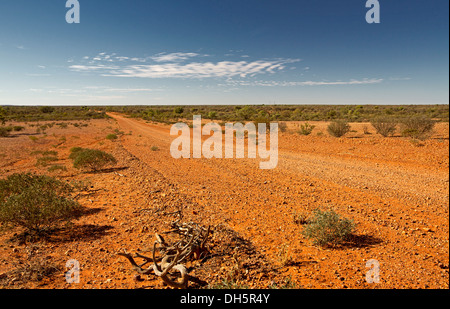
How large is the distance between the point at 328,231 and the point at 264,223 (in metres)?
1.22

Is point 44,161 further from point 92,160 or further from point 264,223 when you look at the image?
point 264,223

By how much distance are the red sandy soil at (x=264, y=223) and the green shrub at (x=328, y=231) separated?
5.2 inches

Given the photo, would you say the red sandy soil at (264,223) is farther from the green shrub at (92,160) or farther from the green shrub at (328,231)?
the green shrub at (92,160)

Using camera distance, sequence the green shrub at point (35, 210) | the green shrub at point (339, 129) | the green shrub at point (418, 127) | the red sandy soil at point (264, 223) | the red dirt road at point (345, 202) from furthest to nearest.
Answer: the green shrub at point (339, 129), the green shrub at point (418, 127), the green shrub at point (35, 210), the red dirt road at point (345, 202), the red sandy soil at point (264, 223)

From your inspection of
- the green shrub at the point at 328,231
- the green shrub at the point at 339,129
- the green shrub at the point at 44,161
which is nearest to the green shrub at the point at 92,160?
the green shrub at the point at 44,161

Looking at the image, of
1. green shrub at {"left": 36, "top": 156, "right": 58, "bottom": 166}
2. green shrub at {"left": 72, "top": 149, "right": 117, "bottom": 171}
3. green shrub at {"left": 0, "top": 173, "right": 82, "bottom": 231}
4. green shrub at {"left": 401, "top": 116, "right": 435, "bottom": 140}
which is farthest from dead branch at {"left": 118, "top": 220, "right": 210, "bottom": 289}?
green shrub at {"left": 401, "top": 116, "right": 435, "bottom": 140}

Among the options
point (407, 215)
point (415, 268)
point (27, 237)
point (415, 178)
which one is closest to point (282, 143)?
point (415, 178)

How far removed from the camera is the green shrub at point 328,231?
3.98 metres

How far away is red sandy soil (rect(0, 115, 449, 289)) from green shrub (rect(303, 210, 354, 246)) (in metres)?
0.13

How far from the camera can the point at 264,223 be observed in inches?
190

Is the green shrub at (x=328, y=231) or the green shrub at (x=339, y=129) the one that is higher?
the green shrub at (x=339, y=129)

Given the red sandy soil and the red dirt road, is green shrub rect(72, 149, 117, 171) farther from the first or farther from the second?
the red dirt road

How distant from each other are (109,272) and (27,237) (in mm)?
2107
